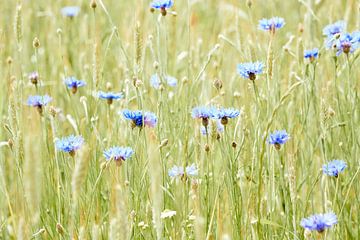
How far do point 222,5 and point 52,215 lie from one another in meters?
1.51

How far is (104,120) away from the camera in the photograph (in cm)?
213

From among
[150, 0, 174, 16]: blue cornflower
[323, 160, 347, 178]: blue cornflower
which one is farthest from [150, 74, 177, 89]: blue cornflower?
[323, 160, 347, 178]: blue cornflower

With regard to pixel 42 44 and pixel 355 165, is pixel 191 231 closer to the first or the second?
pixel 355 165

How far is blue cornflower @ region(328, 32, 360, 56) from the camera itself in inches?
69.9

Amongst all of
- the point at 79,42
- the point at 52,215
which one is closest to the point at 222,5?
the point at 79,42

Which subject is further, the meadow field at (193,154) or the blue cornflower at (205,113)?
the blue cornflower at (205,113)

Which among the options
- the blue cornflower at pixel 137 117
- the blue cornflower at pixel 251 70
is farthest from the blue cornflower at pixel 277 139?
the blue cornflower at pixel 137 117

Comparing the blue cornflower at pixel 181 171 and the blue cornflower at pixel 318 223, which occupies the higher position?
the blue cornflower at pixel 181 171

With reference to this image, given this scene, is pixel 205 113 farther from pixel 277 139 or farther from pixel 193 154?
pixel 193 154

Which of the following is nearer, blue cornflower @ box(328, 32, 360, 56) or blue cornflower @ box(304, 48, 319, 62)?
blue cornflower @ box(328, 32, 360, 56)

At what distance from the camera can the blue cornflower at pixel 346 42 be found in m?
1.78

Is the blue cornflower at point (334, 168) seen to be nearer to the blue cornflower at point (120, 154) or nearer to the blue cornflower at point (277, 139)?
the blue cornflower at point (277, 139)

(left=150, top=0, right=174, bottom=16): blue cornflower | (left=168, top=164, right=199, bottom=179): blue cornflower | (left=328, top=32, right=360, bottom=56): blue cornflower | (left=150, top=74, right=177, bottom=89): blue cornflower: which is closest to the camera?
(left=168, top=164, right=199, bottom=179): blue cornflower

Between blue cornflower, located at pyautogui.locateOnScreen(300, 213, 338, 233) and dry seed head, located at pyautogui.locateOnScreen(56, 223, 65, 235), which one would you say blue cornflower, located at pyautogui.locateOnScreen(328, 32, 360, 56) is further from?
dry seed head, located at pyautogui.locateOnScreen(56, 223, 65, 235)
